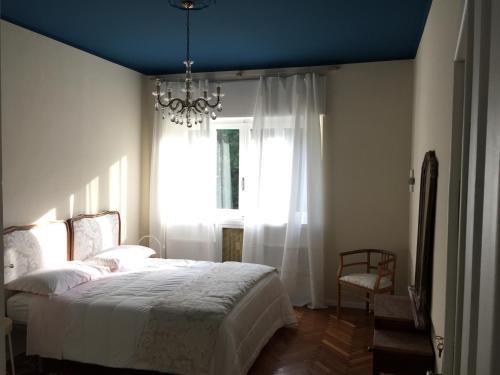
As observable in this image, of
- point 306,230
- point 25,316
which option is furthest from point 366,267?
point 25,316

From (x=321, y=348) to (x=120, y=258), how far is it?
2014mm

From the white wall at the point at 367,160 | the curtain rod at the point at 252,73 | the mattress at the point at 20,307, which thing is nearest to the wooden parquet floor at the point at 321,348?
the white wall at the point at 367,160

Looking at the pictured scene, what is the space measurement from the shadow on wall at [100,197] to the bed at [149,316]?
21 centimetres

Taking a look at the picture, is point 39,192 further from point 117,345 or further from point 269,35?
point 269,35

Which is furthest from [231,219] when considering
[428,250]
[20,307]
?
[428,250]

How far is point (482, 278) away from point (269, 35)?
11.4 feet

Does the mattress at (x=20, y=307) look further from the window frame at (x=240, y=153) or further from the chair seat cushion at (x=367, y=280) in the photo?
the chair seat cushion at (x=367, y=280)

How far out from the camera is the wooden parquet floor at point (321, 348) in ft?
10.8

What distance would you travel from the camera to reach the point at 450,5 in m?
1.93

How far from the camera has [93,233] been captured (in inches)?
169

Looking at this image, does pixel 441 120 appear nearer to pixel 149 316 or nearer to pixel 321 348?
pixel 149 316

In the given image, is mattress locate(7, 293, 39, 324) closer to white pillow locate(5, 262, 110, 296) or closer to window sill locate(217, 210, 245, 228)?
white pillow locate(5, 262, 110, 296)

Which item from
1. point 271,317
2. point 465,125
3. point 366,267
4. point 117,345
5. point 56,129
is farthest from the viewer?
point 366,267

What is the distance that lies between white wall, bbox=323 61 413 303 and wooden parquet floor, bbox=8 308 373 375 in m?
0.65
